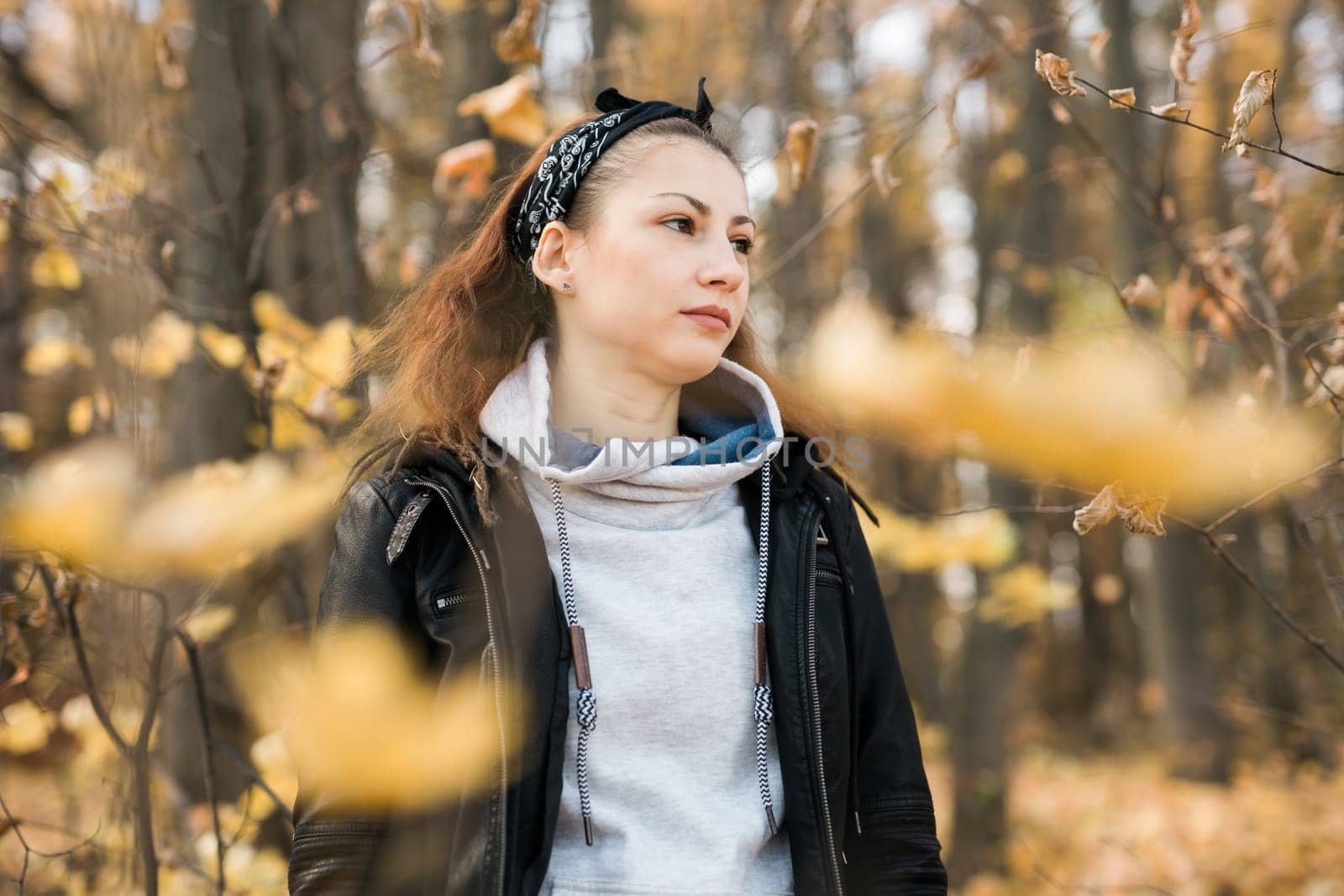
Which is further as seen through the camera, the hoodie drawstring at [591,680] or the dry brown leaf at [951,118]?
the dry brown leaf at [951,118]

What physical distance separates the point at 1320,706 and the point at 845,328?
840 cm

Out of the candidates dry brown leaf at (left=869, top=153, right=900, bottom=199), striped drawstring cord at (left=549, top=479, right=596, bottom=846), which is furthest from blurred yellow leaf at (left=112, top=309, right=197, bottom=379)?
dry brown leaf at (left=869, top=153, right=900, bottom=199)

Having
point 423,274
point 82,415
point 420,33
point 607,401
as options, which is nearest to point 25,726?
point 82,415

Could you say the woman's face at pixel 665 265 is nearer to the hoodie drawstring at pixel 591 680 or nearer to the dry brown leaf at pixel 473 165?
the hoodie drawstring at pixel 591 680

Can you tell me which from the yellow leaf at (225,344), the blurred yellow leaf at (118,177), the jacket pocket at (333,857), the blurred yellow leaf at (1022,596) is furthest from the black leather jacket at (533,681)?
the blurred yellow leaf at (1022,596)

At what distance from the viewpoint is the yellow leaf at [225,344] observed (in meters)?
2.92

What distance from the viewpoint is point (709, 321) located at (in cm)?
195

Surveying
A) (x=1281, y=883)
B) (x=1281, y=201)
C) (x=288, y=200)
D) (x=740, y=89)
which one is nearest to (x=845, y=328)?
(x=1281, y=201)

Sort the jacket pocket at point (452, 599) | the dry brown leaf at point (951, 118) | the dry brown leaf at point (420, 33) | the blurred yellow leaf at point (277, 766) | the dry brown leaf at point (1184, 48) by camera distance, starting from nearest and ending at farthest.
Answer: the jacket pocket at point (452, 599) → the dry brown leaf at point (1184, 48) → the dry brown leaf at point (420, 33) → the dry brown leaf at point (951, 118) → the blurred yellow leaf at point (277, 766)

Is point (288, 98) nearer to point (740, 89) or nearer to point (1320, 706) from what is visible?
point (740, 89)

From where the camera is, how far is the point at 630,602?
5.99 ft

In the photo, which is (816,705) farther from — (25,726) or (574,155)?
(25,726)

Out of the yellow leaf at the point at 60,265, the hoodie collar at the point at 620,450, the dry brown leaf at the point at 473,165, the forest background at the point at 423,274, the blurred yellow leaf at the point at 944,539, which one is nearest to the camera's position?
the hoodie collar at the point at 620,450

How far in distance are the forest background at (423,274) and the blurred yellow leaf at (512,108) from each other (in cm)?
1
